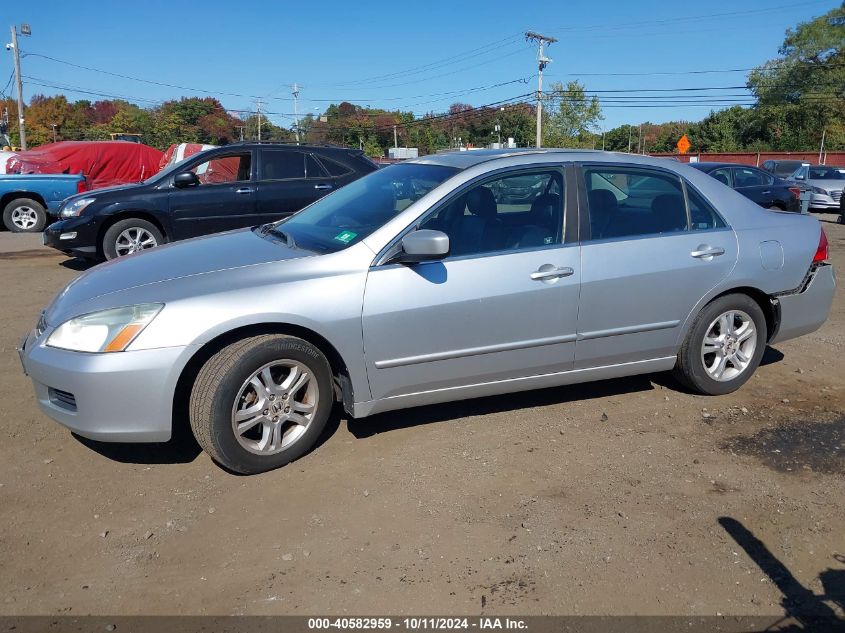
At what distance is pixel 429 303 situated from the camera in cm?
394

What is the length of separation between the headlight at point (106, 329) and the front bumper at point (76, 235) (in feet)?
19.8

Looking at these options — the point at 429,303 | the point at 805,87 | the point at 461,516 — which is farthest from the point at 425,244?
the point at 805,87

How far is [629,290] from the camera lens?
4.45m

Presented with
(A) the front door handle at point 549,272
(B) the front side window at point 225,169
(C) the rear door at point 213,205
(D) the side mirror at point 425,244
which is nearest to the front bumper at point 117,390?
(D) the side mirror at point 425,244

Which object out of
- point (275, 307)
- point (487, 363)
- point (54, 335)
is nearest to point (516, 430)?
point (487, 363)

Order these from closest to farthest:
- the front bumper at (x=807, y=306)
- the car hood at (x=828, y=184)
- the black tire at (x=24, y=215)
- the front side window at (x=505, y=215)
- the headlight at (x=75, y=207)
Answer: the front side window at (x=505, y=215), the front bumper at (x=807, y=306), the headlight at (x=75, y=207), the black tire at (x=24, y=215), the car hood at (x=828, y=184)

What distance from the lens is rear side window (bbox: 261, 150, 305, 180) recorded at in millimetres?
9671

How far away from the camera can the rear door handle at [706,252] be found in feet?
15.3

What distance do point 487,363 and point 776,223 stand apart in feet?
7.82

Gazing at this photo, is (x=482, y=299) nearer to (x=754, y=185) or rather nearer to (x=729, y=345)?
(x=729, y=345)

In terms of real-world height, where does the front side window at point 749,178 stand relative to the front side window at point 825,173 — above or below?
below

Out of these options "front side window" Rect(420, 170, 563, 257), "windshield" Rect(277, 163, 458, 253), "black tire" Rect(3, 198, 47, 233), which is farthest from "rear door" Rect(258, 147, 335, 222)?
"black tire" Rect(3, 198, 47, 233)

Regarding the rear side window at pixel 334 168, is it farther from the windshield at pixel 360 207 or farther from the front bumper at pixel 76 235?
the windshield at pixel 360 207

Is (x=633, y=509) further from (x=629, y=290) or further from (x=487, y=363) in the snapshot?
(x=629, y=290)
